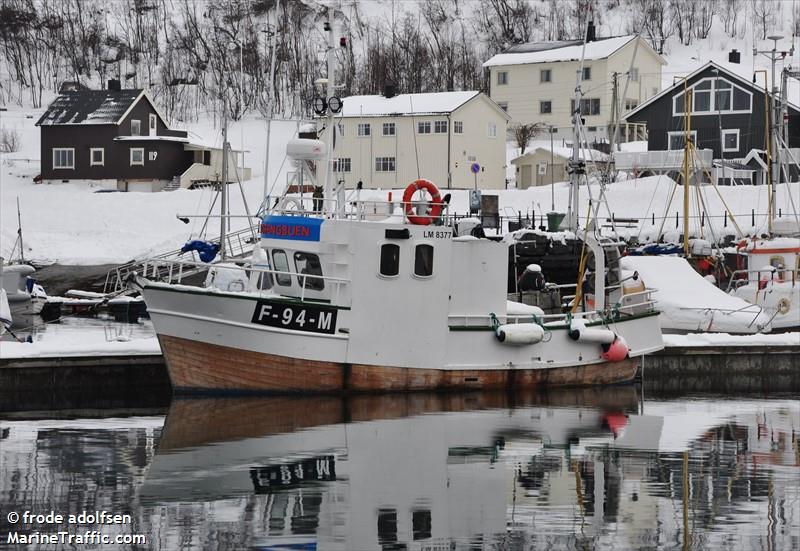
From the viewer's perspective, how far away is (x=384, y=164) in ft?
224

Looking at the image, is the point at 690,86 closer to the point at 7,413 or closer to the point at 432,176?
the point at 432,176

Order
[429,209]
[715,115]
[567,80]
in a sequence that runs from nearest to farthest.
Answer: [429,209]
[715,115]
[567,80]

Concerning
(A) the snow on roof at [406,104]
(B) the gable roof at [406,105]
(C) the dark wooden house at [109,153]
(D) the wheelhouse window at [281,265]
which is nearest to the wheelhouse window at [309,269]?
(D) the wheelhouse window at [281,265]

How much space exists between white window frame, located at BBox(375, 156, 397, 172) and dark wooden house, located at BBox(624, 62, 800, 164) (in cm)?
1363

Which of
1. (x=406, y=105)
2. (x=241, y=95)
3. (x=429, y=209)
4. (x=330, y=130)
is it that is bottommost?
(x=429, y=209)

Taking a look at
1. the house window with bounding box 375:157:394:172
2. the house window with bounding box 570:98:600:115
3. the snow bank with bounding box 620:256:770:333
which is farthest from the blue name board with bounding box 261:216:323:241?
the house window with bounding box 570:98:600:115

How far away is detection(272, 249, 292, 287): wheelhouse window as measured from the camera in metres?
24.2

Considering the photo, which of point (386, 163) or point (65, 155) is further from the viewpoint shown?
point (65, 155)

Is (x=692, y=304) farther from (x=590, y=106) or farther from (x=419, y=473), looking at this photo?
(x=590, y=106)

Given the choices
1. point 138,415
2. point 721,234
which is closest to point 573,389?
point 138,415

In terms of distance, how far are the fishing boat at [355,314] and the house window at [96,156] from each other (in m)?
46.1

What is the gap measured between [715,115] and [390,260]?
48897 mm

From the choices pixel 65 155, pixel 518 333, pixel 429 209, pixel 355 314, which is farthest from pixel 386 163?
pixel 355 314

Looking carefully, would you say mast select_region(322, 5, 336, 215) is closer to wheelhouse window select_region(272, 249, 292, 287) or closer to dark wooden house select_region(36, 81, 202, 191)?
wheelhouse window select_region(272, 249, 292, 287)
